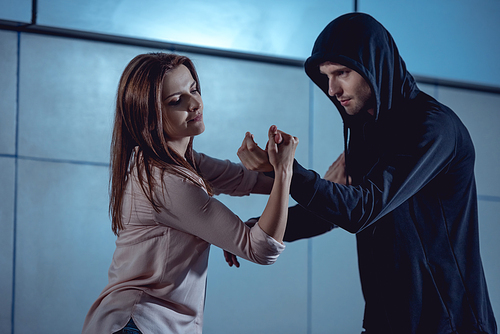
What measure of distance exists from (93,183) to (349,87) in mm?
2040

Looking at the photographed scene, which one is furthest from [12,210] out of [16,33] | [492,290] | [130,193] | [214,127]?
[492,290]

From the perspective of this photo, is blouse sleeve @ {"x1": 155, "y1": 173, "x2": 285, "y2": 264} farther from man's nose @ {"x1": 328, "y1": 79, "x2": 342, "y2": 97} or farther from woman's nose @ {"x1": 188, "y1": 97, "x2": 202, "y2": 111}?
man's nose @ {"x1": 328, "y1": 79, "x2": 342, "y2": 97}

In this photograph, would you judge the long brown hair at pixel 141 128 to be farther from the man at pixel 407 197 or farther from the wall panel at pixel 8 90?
the wall panel at pixel 8 90

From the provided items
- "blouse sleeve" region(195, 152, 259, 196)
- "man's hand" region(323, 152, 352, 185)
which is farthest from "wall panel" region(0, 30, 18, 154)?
"man's hand" region(323, 152, 352, 185)

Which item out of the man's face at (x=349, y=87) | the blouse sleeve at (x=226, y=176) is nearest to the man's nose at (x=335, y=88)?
the man's face at (x=349, y=87)

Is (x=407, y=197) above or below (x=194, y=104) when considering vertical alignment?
below

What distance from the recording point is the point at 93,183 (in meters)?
3.22

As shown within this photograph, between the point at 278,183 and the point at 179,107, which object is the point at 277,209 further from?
the point at 179,107

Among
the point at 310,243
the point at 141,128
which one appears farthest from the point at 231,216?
the point at 310,243

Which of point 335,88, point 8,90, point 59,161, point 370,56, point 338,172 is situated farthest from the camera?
point 59,161

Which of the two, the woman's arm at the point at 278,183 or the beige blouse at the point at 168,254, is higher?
the woman's arm at the point at 278,183

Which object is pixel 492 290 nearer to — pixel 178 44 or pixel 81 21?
pixel 178 44

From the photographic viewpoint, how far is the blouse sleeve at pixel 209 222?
1321 millimetres

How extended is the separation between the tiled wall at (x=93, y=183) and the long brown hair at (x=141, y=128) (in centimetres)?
181
